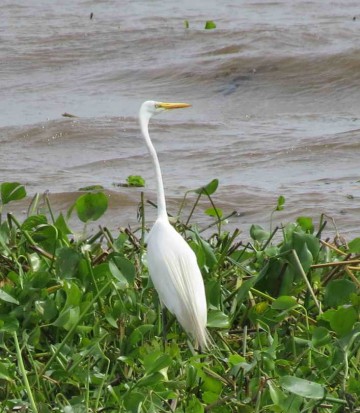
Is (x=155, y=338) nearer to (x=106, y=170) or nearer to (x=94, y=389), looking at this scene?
(x=94, y=389)

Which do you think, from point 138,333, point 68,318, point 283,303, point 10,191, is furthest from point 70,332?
point 10,191

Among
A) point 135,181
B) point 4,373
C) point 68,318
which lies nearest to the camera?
point 4,373

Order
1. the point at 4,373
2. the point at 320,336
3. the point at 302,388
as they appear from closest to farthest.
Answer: the point at 302,388 → the point at 4,373 → the point at 320,336

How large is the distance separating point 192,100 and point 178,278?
5.95 m

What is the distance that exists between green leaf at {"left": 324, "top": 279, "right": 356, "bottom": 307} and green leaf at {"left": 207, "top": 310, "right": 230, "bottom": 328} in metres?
0.33

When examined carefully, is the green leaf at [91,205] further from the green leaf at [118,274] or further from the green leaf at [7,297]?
the green leaf at [7,297]

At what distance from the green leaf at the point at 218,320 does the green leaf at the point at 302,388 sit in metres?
0.54

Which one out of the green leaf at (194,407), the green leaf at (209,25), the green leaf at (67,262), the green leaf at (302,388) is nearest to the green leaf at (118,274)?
the green leaf at (67,262)

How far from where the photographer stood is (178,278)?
3268 millimetres

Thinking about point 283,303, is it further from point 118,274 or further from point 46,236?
point 46,236

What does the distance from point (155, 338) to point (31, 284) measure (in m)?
0.39

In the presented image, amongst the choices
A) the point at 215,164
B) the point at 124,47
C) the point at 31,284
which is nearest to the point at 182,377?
the point at 31,284

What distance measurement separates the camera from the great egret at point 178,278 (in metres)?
3.14

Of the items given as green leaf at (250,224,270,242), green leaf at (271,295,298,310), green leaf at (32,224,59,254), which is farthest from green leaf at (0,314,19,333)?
green leaf at (250,224,270,242)
